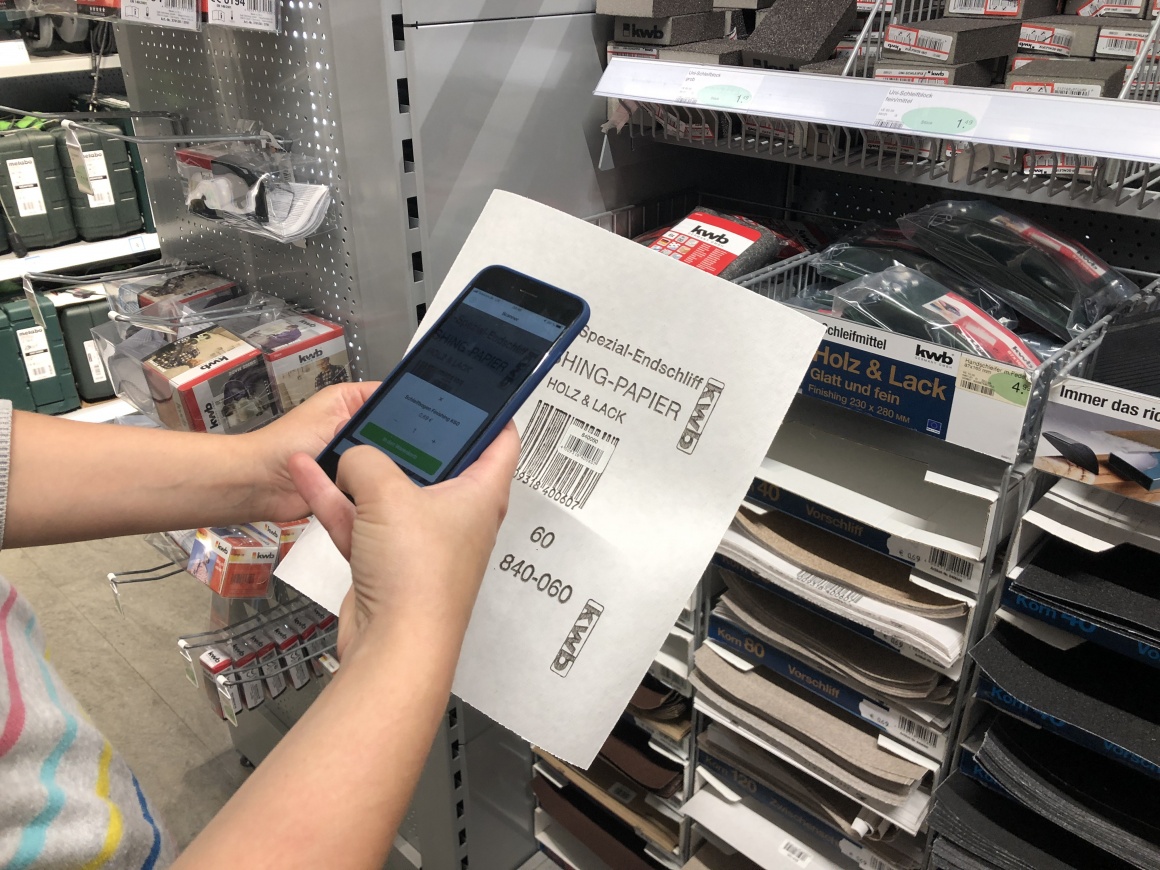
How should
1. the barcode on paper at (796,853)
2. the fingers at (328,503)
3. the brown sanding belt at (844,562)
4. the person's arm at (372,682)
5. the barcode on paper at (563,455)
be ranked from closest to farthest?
1. the person's arm at (372,682)
2. the fingers at (328,503)
3. the barcode on paper at (563,455)
4. the brown sanding belt at (844,562)
5. the barcode on paper at (796,853)

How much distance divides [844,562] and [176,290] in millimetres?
981

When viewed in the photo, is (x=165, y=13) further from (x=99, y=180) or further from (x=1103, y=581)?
(x=99, y=180)

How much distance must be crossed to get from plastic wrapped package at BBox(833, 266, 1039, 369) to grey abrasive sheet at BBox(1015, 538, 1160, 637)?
→ 199mm

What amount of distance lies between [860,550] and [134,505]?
2.57 feet

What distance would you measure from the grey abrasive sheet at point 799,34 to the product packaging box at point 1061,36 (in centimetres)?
19

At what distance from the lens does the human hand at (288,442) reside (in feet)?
2.61

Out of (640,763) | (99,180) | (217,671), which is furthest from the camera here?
(99,180)

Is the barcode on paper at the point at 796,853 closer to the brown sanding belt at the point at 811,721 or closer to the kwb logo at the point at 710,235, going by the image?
the brown sanding belt at the point at 811,721

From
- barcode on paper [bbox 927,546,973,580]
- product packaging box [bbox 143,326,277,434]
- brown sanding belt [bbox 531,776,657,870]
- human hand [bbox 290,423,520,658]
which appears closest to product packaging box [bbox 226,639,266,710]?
product packaging box [bbox 143,326,277,434]

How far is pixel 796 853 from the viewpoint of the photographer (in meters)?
1.18

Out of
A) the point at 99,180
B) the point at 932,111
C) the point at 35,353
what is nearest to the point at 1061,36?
the point at 932,111

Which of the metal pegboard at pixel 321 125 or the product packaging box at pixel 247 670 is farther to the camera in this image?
the product packaging box at pixel 247 670

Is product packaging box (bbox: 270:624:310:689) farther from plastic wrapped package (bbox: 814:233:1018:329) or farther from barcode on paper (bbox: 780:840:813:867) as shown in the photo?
plastic wrapped package (bbox: 814:233:1018:329)

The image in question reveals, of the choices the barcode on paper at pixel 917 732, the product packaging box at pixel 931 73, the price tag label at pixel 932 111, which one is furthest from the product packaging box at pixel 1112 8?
the barcode on paper at pixel 917 732
